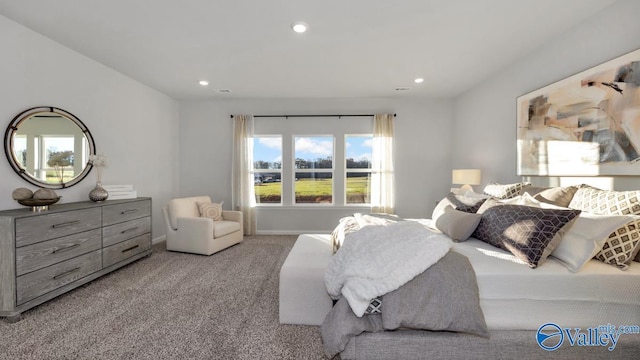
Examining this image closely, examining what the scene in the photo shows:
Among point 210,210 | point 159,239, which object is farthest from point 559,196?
point 159,239

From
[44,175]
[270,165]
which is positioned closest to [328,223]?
[270,165]

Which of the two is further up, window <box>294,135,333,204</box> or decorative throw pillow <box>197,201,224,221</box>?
window <box>294,135,333,204</box>

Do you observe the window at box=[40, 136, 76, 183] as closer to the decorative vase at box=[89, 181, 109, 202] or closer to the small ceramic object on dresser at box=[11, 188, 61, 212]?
the decorative vase at box=[89, 181, 109, 202]

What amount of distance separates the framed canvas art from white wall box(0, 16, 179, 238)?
217 inches

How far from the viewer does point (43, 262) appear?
7.43ft

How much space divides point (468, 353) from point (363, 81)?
3633 mm

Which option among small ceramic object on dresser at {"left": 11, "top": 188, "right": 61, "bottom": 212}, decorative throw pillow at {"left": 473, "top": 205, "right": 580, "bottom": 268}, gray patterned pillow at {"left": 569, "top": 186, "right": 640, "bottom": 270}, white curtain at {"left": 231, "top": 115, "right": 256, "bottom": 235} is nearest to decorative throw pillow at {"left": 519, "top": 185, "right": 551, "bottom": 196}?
gray patterned pillow at {"left": 569, "top": 186, "right": 640, "bottom": 270}

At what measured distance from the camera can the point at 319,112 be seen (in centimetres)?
506

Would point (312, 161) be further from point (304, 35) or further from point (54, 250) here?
point (54, 250)

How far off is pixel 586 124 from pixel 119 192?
212 inches

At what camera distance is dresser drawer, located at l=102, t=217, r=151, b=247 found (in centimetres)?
292

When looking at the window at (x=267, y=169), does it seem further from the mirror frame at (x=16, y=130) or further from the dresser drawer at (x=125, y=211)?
the mirror frame at (x=16, y=130)

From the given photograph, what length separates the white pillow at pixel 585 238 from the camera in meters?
1.65

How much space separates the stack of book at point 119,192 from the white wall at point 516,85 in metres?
5.24
